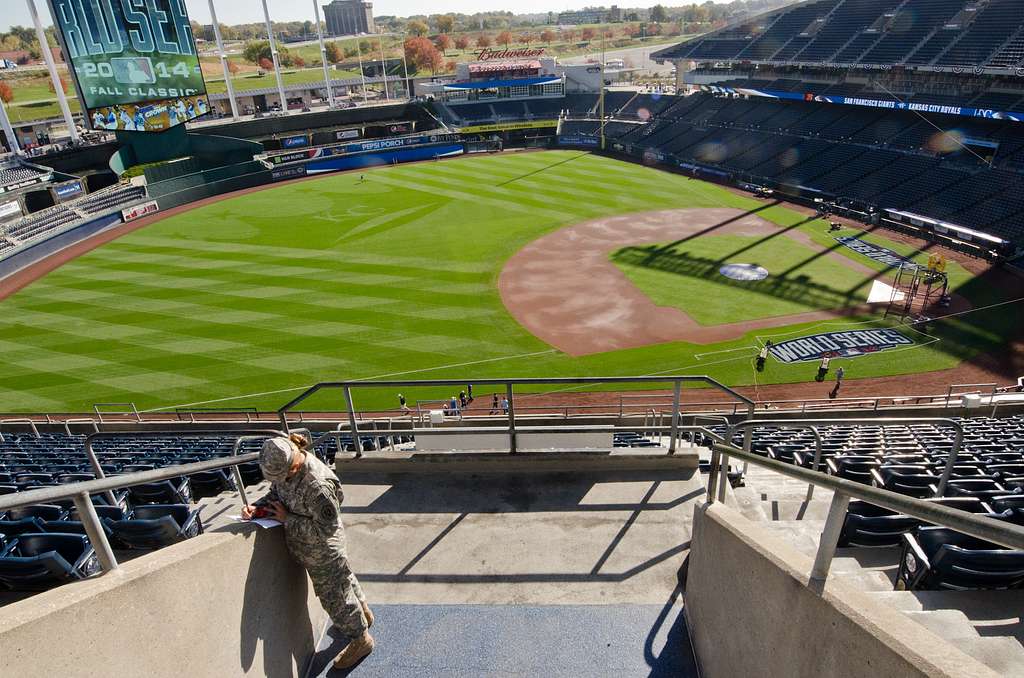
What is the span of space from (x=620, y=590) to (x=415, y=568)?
6.76 feet

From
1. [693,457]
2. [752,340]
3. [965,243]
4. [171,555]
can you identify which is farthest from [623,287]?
[171,555]

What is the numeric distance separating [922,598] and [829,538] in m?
2.13

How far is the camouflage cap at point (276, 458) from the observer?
13.9 ft

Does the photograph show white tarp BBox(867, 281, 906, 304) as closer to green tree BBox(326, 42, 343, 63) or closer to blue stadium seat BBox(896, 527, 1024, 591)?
blue stadium seat BBox(896, 527, 1024, 591)

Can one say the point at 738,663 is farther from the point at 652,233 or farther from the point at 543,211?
the point at 543,211

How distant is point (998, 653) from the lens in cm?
326

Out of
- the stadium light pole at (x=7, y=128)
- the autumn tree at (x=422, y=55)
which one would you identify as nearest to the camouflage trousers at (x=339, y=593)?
the stadium light pole at (x=7, y=128)

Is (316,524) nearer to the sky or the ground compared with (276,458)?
nearer to the ground

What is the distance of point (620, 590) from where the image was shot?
5516 mm

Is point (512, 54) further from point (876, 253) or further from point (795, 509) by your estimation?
point (795, 509)

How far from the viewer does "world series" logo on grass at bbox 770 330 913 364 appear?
23.6 metres

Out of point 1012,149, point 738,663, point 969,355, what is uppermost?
point 738,663

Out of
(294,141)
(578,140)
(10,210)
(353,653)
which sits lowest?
(578,140)

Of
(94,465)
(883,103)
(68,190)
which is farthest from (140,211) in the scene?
(883,103)
